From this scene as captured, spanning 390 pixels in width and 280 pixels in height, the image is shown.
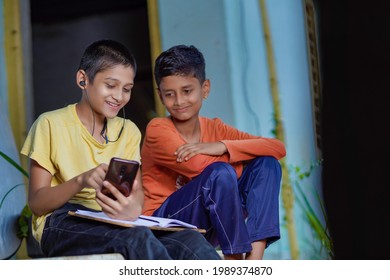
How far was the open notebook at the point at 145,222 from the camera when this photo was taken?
169cm

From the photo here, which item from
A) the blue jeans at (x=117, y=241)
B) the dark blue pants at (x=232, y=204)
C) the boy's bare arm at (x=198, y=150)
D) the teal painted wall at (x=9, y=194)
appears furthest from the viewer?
the teal painted wall at (x=9, y=194)

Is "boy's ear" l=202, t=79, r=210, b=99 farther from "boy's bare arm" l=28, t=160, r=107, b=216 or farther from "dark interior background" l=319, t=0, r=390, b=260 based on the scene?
"boy's bare arm" l=28, t=160, r=107, b=216

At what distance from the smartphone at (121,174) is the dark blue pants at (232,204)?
18 centimetres

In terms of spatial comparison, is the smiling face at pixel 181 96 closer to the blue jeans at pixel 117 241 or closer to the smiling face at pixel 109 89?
the smiling face at pixel 109 89

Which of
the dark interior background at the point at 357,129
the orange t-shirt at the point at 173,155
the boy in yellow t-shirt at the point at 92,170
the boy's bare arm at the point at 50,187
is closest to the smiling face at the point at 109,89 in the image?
the boy in yellow t-shirt at the point at 92,170

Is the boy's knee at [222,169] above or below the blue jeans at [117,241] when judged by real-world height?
above

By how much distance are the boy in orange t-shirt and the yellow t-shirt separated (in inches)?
4.0

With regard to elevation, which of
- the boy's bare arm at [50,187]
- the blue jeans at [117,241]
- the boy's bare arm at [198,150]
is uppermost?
the boy's bare arm at [198,150]

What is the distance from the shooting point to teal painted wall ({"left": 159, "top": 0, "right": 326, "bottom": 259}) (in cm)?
208

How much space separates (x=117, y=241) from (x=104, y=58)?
0.52 meters

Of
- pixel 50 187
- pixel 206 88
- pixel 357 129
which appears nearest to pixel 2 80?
pixel 50 187

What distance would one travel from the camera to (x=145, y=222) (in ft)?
5.74

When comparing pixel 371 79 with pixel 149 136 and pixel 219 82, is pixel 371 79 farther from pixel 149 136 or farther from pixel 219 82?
pixel 149 136

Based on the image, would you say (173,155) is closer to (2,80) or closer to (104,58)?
(104,58)
